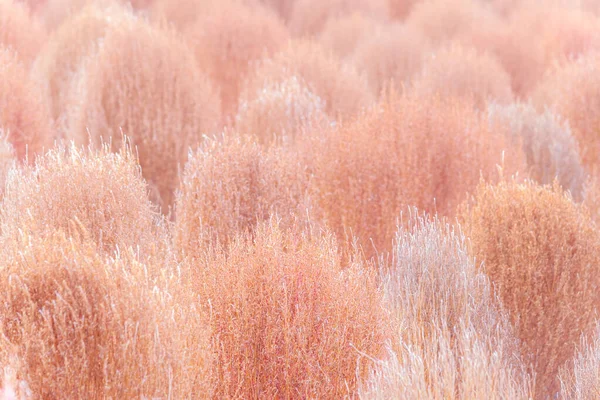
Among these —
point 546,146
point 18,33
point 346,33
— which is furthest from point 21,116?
point 346,33

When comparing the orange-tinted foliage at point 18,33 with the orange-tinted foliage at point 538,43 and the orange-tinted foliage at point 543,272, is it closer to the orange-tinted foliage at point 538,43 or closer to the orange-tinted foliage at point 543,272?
the orange-tinted foliage at point 538,43

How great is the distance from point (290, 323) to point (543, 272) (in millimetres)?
3984

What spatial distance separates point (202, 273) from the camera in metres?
8.85

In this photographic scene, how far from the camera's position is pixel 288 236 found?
9258mm

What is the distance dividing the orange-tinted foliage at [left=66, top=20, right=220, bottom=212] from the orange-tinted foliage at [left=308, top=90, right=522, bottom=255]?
359 cm

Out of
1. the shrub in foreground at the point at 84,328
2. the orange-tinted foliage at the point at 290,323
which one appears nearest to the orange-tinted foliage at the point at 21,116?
the orange-tinted foliage at the point at 290,323

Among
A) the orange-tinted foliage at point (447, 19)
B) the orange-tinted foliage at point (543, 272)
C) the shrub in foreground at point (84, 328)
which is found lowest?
the orange-tinted foliage at point (543, 272)

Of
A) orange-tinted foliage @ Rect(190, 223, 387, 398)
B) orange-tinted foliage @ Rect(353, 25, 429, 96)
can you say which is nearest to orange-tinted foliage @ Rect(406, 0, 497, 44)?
orange-tinted foliage @ Rect(353, 25, 429, 96)

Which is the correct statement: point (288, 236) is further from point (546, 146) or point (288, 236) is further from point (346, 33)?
point (346, 33)

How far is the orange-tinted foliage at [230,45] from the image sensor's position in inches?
984

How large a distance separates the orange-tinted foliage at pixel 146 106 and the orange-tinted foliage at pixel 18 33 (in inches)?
232

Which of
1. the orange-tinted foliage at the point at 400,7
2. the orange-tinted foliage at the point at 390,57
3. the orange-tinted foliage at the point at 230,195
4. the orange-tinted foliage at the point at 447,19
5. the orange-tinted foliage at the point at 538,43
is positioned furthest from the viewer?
the orange-tinted foliage at the point at 400,7

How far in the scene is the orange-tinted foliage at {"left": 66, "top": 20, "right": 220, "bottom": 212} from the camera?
1638 centimetres

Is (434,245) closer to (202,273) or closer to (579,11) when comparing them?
(202,273)
